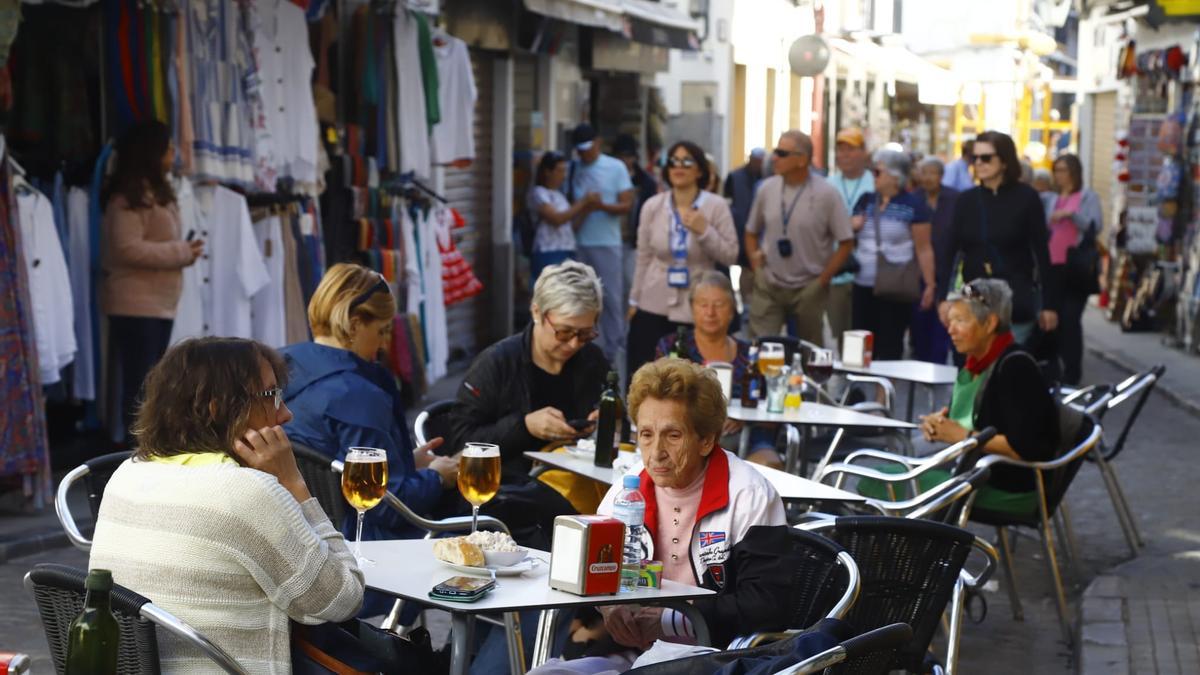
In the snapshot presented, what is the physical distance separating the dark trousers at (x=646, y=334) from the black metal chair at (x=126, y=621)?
22.8 feet

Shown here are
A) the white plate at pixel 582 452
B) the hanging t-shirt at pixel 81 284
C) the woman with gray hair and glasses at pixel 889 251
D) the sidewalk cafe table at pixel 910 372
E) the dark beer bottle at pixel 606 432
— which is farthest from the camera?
the woman with gray hair and glasses at pixel 889 251

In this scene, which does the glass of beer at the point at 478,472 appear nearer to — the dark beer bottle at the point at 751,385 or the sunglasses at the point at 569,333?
the sunglasses at the point at 569,333

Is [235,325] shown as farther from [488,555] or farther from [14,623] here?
[488,555]

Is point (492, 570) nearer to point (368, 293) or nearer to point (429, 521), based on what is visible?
point (429, 521)

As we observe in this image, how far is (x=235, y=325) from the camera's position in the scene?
10.6 metres

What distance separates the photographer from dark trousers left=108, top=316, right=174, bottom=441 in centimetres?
952

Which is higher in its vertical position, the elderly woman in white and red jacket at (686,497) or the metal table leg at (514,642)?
the elderly woman in white and red jacket at (686,497)

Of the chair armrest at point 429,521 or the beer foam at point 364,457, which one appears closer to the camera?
the beer foam at point 364,457

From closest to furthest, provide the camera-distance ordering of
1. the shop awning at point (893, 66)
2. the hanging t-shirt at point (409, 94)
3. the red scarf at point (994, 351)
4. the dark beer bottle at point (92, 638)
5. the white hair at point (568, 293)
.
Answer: the dark beer bottle at point (92, 638)
the white hair at point (568, 293)
the red scarf at point (994, 351)
the hanging t-shirt at point (409, 94)
the shop awning at point (893, 66)

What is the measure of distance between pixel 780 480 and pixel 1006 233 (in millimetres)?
5268

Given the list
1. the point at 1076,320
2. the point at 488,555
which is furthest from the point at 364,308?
the point at 1076,320

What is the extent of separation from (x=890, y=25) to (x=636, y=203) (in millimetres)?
33444

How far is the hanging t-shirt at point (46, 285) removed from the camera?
8516 mm

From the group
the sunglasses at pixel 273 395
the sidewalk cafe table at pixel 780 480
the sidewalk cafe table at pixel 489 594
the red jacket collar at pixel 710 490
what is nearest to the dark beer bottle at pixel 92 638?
the sunglasses at pixel 273 395
